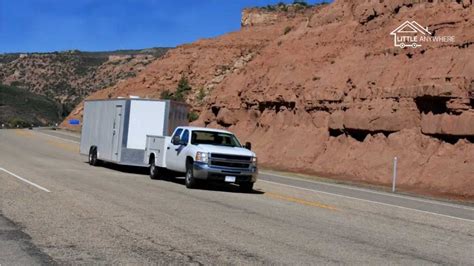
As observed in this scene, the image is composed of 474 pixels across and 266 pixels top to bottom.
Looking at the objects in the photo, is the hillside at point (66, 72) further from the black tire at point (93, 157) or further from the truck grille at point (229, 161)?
the truck grille at point (229, 161)

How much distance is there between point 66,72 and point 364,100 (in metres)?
109

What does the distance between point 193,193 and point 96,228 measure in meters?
6.70

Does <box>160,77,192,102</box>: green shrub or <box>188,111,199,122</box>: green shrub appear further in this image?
<box>160,77,192,102</box>: green shrub

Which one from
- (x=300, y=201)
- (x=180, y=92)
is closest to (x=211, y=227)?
(x=300, y=201)

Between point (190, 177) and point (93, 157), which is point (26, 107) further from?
point (190, 177)

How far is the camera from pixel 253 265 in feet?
25.8

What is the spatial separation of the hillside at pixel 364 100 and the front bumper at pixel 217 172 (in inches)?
437

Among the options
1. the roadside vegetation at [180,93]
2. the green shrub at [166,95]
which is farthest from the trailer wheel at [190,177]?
the green shrub at [166,95]

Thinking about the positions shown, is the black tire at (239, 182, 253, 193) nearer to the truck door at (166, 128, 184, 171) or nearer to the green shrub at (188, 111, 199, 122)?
the truck door at (166, 128, 184, 171)

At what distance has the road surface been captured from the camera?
845cm

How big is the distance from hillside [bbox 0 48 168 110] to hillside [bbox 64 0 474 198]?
7928 centimetres

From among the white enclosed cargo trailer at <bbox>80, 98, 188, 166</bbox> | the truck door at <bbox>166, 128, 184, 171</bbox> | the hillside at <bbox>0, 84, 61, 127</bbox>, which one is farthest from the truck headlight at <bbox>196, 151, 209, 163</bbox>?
the hillside at <bbox>0, 84, 61, 127</bbox>

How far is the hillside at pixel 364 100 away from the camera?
28.4 m

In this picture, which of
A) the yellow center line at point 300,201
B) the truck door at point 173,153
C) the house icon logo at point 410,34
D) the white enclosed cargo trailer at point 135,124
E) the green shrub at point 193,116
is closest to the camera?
the yellow center line at point 300,201
